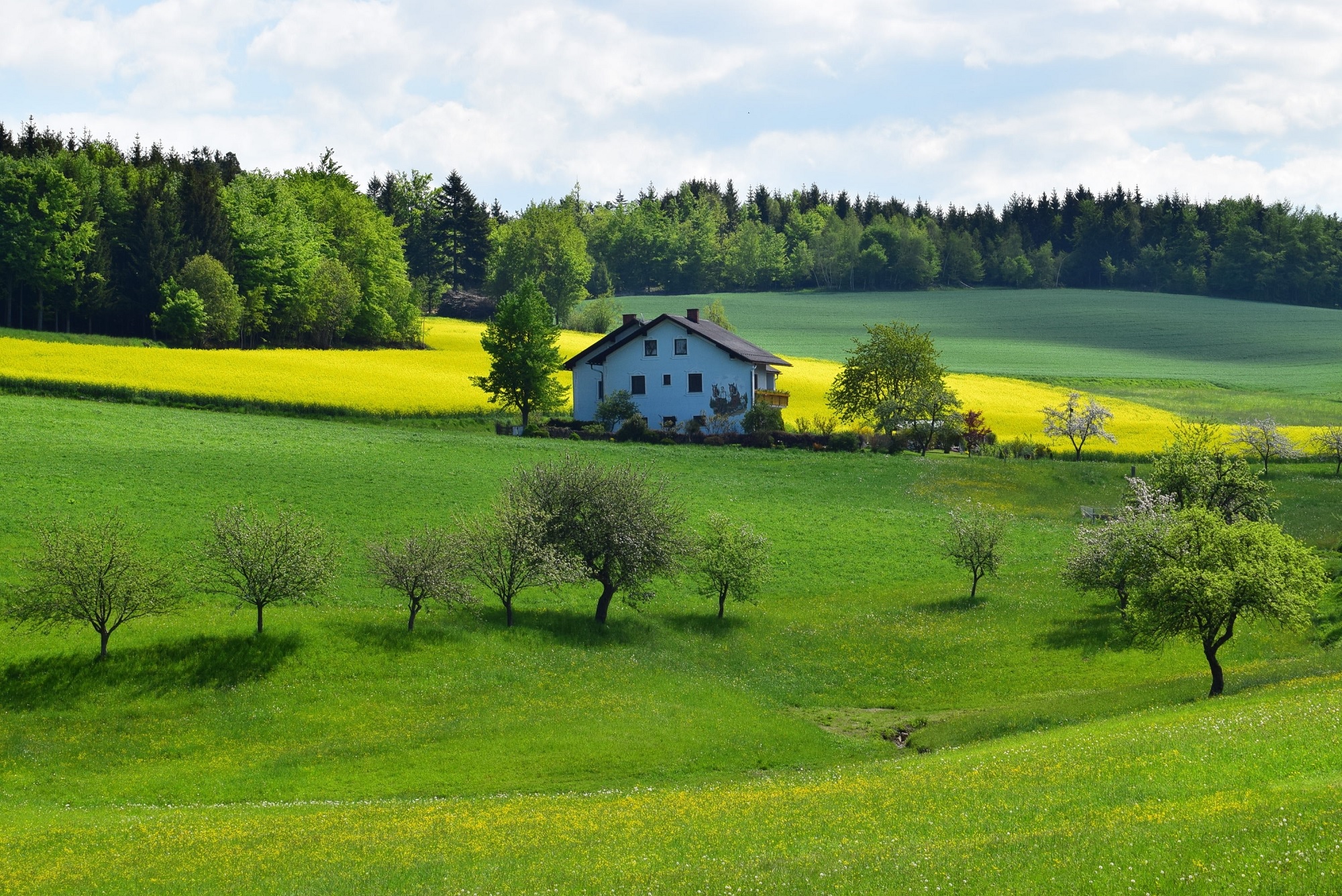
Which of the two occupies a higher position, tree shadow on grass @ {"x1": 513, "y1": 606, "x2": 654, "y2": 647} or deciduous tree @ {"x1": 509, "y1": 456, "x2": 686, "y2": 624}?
deciduous tree @ {"x1": 509, "y1": 456, "x2": 686, "y2": 624}

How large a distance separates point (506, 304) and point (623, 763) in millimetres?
63170

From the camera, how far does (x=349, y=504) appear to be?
53594mm

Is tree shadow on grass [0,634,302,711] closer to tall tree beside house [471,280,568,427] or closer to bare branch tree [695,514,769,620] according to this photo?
bare branch tree [695,514,769,620]

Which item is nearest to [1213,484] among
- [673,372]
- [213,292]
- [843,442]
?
[843,442]

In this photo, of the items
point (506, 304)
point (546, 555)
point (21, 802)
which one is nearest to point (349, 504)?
point (546, 555)

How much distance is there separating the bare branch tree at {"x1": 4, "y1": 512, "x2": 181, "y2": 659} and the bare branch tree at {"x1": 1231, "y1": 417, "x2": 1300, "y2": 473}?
239ft

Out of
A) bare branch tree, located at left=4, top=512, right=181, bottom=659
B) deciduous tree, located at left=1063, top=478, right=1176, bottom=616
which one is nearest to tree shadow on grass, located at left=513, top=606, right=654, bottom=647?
bare branch tree, located at left=4, top=512, right=181, bottom=659

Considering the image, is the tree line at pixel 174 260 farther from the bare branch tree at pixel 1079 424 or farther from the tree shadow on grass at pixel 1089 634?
the tree shadow on grass at pixel 1089 634

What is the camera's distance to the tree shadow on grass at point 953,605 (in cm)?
4788

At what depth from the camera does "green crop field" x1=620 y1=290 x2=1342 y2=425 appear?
385ft

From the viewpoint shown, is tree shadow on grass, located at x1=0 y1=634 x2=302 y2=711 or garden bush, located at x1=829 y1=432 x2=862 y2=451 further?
garden bush, located at x1=829 y1=432 x2=862 y2=451

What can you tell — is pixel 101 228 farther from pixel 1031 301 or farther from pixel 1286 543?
pixel 1031 301

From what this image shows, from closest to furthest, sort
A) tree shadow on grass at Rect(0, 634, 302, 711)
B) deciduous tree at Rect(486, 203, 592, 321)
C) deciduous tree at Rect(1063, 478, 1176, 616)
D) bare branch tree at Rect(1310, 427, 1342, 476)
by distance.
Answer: tree shadow on grass at Rect(0, 634, 302, 711) < deciduous tree at Rect(1063, 478, 1176, 616) < bare branch tree at Rect(1310, 427, 1342, 476) < deciduous tree at Rect(486, 203, 592, 321)

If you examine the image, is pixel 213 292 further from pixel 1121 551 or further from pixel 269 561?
pixel 1121 551
